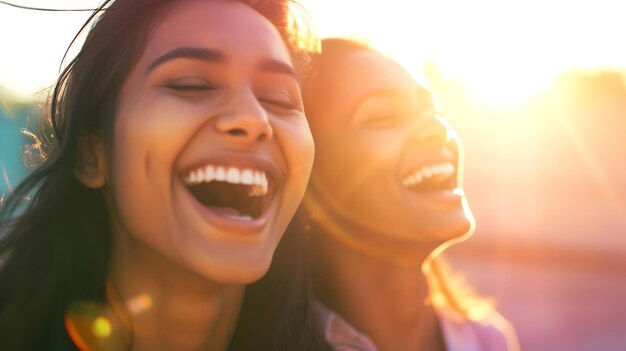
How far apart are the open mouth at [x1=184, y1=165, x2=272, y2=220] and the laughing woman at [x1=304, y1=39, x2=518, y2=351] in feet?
1.89

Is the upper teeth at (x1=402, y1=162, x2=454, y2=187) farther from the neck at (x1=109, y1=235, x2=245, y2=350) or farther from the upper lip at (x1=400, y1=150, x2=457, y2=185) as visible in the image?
the neck at (x1=109, y1=235, x2=245, y2=350)

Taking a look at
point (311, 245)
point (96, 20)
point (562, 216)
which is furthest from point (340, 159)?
point (562, 216)

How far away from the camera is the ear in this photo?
2150mm

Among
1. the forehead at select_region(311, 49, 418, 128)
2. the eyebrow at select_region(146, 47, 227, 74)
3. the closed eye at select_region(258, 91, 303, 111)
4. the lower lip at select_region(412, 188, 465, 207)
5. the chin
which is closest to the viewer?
the chin

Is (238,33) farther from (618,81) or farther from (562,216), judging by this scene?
(618,81)

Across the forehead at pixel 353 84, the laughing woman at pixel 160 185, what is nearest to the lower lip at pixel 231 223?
the laughing woman at pixel 160 185

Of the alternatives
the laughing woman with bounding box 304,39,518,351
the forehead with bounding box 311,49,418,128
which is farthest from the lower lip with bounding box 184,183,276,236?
the forehead with bounding box 311,49,418,128

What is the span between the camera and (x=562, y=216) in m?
14.8

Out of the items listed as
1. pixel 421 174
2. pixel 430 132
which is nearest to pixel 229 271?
pixel 421 174

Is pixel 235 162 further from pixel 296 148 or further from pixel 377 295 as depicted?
pixel 377 295

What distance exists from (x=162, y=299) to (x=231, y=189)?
45 centimetres

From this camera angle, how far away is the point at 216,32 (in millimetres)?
2016

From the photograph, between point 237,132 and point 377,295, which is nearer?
point 237,132

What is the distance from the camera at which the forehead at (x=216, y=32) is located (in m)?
2.01
